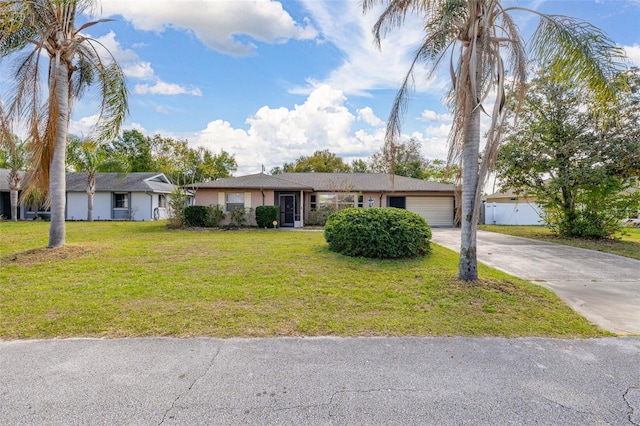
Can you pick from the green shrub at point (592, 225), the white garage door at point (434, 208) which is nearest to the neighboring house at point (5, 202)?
the white garage door at point (434, 208)

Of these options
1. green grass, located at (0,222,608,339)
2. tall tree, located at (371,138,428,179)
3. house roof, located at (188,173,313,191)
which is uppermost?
tall tree, located at (371,138,428,179)

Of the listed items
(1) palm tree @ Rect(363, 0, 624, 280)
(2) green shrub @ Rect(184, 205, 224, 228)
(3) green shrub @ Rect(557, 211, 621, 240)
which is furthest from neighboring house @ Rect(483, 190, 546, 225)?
(1) palm tree @ Rect(363, 0, 624, 280)

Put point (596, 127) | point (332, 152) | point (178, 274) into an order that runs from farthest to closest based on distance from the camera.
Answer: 1. point (332, 152)
2. point (596, 127)
3. point (178, 274)

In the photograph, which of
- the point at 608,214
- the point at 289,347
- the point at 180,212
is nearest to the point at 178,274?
the point at 289,347

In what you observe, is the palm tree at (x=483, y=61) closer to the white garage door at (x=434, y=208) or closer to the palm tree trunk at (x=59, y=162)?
the palm tree trunk at (x=59, y=162)

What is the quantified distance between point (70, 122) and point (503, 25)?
11.4 meters

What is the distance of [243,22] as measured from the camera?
30.9 feet

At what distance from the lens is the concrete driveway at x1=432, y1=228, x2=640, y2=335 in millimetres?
4578

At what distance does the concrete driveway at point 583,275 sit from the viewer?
15.0ft

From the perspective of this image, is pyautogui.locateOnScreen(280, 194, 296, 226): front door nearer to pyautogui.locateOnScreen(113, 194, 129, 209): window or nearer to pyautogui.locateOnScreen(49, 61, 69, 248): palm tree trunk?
pyautogui.locateOnScreen(49, 61, 69, 248): palm tree trunk

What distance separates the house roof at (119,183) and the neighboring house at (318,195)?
7.45 m

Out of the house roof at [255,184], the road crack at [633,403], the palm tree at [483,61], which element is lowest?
the road crack at [633,403]

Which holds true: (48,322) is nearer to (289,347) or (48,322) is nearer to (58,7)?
(289,347)

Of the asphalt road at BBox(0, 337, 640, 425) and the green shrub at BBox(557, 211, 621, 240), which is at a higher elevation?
the green shrub at BBox(557, 211, 621, 240)
